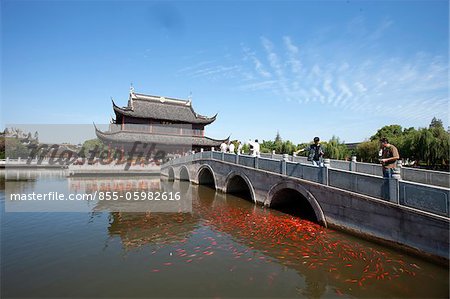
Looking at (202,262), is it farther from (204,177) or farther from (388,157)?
(204,177)

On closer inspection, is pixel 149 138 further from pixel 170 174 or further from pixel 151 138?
pixel 170 174

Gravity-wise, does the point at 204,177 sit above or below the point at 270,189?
below

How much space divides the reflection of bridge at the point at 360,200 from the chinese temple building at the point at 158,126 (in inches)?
765

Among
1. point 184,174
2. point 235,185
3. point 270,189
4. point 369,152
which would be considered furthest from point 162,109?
point 369,152

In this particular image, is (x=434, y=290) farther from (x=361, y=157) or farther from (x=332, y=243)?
(x=361, y=157)

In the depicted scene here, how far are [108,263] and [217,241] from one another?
3.42 metres

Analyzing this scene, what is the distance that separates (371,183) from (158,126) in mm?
29086

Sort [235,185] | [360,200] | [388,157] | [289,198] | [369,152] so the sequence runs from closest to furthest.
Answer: [388,157] → [360,200] → [289,198] → [235,185] → [369,152]

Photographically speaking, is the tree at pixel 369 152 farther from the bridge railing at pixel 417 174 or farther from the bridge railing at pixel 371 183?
the bridge railing at pixel 417 174

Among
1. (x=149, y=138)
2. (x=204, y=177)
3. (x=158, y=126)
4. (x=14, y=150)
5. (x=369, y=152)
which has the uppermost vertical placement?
(x=158, y=126)

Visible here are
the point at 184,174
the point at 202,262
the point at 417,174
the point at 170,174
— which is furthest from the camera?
the point at 170,174

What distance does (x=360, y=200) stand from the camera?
799 centimetres

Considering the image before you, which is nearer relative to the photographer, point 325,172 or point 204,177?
point 325,172

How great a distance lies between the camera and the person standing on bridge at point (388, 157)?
7.57 metres
